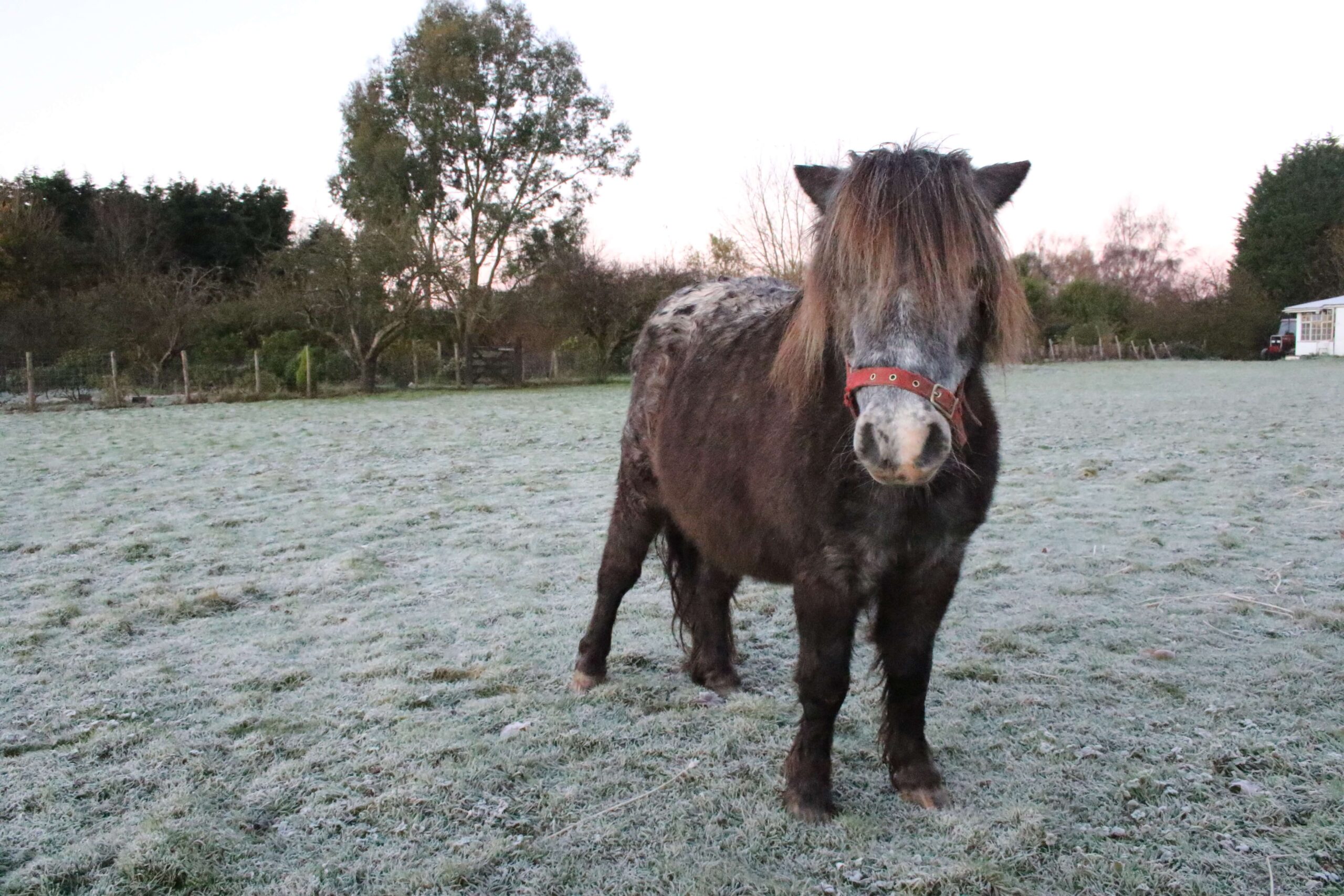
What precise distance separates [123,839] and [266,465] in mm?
8095

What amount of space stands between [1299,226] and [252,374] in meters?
54.0

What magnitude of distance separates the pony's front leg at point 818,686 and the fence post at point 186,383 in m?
22.5

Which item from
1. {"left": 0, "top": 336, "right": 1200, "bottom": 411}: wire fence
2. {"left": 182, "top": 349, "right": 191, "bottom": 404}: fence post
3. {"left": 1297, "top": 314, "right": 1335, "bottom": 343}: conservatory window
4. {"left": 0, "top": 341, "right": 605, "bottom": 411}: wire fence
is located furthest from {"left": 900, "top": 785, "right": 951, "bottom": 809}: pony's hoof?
{"left": 1297, "top": 314, "right": 1335, "bottom": 343}: conservatory window

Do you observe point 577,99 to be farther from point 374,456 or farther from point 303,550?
point 303,550

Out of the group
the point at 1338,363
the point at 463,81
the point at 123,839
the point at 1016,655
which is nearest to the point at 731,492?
the point at 1016,655

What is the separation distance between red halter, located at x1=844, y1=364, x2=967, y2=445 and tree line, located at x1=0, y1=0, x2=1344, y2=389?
22.9 m

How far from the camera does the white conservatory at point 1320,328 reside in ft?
138

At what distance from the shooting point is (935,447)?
196 centimetres

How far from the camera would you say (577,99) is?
32688 millimetres

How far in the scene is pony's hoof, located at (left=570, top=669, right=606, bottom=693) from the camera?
11.3ft

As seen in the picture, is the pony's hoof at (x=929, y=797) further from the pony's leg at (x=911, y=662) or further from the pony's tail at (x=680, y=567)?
the pony's tail at (x=680, y=567)

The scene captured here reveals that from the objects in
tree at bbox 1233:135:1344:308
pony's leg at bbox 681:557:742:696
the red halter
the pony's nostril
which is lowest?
pony's leg at bbox 681:557:742:696

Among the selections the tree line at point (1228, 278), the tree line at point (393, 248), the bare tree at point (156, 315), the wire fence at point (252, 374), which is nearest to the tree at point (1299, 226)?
the tree line at point (1228, 278)

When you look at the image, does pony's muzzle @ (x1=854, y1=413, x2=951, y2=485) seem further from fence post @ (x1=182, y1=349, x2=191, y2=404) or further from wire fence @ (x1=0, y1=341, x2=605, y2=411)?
fence post @ (x1=182, y1=349, x2=191, y2=404)
